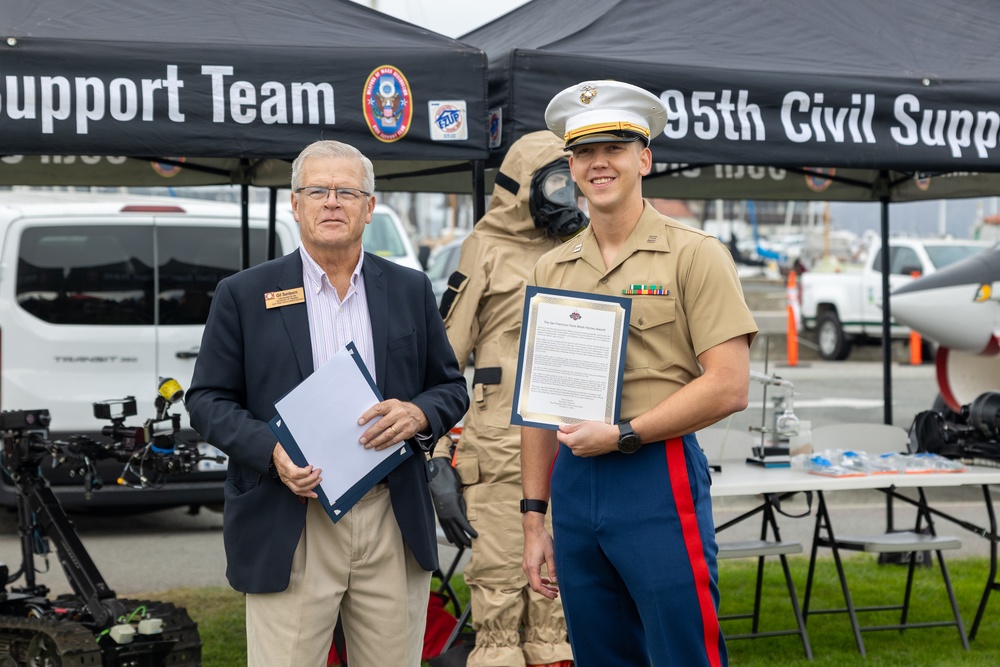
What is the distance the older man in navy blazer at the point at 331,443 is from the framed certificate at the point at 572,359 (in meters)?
0.29

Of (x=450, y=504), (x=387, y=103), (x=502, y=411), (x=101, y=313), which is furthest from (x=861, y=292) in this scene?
(x=387, y=103)

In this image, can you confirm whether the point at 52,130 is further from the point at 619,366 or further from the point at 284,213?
the point at 284,213

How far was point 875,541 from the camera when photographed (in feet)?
18.0

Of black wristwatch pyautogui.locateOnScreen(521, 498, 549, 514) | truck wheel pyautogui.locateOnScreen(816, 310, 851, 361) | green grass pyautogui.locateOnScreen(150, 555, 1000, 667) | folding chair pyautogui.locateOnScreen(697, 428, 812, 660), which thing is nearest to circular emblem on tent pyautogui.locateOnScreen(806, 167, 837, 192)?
folding chair pyautogui.locateOnScreen(697, 428, 812, 660)

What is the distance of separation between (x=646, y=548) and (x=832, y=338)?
1900 centimetres

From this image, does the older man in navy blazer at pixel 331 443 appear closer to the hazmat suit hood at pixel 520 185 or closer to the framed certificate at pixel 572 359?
the framed certificate at pixel 572 359

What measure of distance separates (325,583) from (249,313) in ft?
2.19

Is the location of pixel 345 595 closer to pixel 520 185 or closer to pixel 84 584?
pixel 84 584

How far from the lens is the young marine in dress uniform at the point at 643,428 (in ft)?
8.86

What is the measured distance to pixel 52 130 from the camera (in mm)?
3930

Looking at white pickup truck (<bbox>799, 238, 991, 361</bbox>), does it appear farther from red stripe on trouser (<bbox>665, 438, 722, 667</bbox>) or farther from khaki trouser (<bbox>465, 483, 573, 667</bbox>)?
red stripe on trouser (<bbox>665, 438, 722, 667</bbox>)

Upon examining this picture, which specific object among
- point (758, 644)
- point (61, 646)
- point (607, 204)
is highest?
point (607, 204)

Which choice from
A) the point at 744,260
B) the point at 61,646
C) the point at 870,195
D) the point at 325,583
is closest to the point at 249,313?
the point at 325,583

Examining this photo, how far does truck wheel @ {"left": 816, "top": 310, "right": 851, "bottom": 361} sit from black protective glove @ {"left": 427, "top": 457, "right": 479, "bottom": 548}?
56.2 feet
